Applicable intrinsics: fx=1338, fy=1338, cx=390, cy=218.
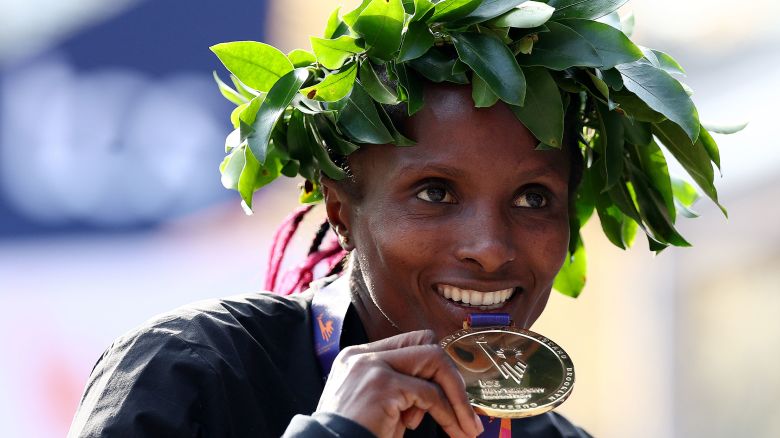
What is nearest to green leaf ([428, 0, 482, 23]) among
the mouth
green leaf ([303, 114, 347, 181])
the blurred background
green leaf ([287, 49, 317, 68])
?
green leaf ([287, 49, 317, 68])

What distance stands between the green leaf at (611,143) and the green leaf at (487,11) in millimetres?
464

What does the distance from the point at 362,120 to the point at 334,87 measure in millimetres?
115

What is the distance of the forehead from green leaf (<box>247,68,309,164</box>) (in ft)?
1.04

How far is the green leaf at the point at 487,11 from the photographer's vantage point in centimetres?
343

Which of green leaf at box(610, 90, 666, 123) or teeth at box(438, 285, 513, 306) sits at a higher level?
green leaf at box(610, 90, 666, 123)

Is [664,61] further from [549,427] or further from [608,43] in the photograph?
[549,427]

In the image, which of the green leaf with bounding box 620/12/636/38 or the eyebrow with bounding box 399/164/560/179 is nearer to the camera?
the eyebrow with bounding box 399/164/560/179

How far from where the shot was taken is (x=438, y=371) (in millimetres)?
2977

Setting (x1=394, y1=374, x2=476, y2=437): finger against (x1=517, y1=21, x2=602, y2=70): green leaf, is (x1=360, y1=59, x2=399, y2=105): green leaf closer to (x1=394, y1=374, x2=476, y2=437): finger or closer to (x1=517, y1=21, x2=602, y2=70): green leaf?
(x1=517, y1=21, x2=602, y2=70): green leaf

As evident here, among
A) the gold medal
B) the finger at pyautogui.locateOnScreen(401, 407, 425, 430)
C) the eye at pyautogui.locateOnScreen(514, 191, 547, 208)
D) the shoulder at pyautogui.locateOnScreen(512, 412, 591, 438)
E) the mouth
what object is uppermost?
the eye at pyautogui.locateOnScreen(514, 191, 547, 208)

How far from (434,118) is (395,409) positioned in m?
0.95

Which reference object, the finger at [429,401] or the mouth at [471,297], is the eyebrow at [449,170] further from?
the finger at [429,401]

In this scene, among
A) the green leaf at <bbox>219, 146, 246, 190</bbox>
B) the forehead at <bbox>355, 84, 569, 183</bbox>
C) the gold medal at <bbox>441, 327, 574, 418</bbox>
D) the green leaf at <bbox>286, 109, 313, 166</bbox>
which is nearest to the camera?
the gold medal at <bbox>441, 327, 574, 418</bbox>

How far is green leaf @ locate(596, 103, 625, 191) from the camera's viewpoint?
3.75 m
